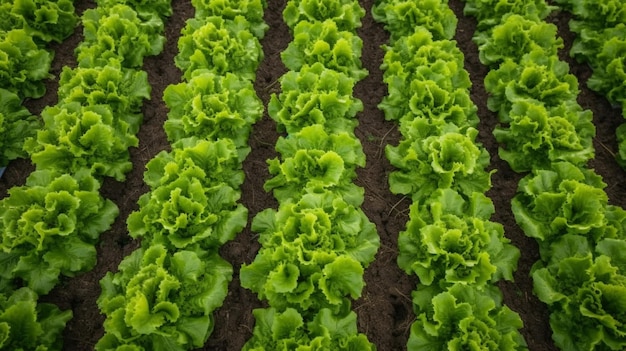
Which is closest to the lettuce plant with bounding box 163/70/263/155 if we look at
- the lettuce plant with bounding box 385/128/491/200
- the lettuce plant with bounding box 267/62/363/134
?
the lettuce plant with bounding box 267/62/363/134

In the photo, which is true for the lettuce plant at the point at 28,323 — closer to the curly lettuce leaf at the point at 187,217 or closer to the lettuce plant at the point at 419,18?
the curly lettuce leaf at the point at 187,217

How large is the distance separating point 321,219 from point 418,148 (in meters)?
1.86

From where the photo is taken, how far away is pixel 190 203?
5.50 meters

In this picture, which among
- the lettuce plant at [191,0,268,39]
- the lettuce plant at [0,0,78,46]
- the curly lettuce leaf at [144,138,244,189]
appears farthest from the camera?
the lettuce plant at [191,0,268,39]

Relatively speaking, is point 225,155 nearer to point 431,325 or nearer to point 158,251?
point 158,251

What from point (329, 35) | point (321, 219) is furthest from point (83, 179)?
point (329, 35)

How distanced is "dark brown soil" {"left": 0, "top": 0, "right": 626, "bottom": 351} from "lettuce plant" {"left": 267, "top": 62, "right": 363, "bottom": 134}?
68 centimetres

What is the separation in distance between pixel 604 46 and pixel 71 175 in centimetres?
841

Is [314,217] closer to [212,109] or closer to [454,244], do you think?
[454,244]

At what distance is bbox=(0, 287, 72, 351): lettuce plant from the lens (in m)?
4.84

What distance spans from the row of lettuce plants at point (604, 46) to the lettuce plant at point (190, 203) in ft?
19.3

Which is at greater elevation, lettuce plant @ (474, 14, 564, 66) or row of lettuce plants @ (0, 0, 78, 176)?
lettuce plant @ (474, 14, 564, 66)

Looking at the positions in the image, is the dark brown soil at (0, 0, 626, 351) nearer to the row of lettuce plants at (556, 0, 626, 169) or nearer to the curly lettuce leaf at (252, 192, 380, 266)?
the row of lettuce plants at (556, 0, 626, 169)

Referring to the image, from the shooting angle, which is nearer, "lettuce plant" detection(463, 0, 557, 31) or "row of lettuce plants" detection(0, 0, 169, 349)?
"row of lettuce plants" detection(0, 0, 169, 349)
